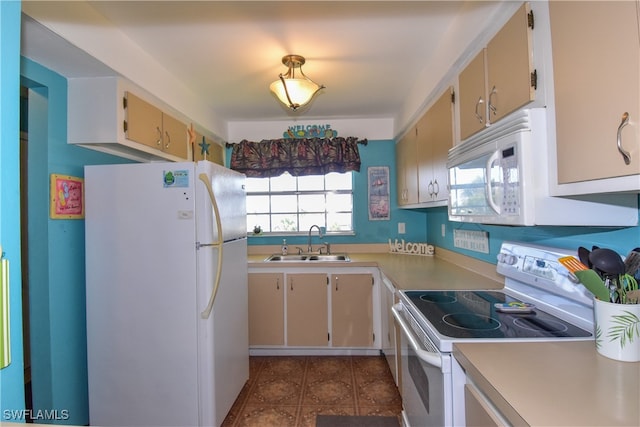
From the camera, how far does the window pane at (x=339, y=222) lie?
3463 mm

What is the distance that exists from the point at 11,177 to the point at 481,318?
1.75 meters

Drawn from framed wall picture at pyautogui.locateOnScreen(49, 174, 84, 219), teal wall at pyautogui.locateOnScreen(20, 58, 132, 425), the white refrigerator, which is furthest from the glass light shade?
framed wall picture at pyautogui.locateOnScreen(49, 174, 84, 219)

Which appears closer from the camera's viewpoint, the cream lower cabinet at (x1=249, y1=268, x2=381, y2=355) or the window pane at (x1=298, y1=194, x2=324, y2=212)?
the cream lower cabinet at (x1=249, y1=268, x2=381, y2=355)

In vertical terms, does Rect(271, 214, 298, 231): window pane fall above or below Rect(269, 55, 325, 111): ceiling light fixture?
below

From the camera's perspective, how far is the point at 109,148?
2.00m

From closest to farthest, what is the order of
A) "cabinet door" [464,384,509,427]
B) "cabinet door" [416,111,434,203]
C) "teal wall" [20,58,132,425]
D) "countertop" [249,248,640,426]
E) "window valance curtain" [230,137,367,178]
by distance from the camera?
"countertop" [249,248,640,426], "cabinet door" [464,384,509,427], "teal wall" [20,58,132,425], "cabinet door" [416,111,434,203], "window valance curtain" [230,137,367,178]

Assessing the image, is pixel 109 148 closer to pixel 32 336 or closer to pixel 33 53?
pixel 33 53

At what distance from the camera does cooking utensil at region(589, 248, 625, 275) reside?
881 millimetres

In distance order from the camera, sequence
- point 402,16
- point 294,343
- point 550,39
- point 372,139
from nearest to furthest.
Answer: point 550,39
point 402,16
point 294,343
point 372,139

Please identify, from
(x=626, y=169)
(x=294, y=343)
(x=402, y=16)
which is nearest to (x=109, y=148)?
(x=402, y=16)

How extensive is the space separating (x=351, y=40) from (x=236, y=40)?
72 centimetres

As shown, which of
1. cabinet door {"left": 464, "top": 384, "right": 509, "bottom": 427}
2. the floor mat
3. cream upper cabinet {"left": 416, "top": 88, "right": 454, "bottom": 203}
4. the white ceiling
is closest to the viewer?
cabinet door {"left": 464, "top": 384, "right": 509, "bottom": 427}

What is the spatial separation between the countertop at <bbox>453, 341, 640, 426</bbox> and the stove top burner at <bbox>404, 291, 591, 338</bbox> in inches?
3.7

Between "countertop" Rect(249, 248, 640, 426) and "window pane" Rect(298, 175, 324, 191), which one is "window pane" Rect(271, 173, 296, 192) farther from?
"countertop" Rect(249, 248, 640, 426)
